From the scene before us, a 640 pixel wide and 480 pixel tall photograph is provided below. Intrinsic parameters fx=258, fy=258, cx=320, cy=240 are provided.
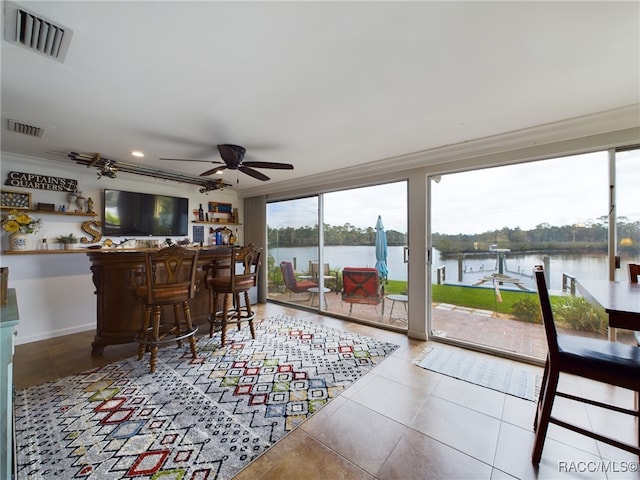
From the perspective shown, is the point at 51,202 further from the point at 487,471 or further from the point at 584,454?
the point at 584,454

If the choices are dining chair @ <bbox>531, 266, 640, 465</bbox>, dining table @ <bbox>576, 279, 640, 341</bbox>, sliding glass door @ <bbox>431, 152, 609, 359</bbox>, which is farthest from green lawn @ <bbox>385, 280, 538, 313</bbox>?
dining chair @ <bbox>531, 266, 640, 465</bbox>

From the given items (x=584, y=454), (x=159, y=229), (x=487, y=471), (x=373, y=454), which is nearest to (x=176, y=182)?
(x=159, y=229)

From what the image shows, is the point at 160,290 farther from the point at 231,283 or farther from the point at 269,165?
the point at 269,165

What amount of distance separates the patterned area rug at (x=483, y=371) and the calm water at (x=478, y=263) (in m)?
0.97

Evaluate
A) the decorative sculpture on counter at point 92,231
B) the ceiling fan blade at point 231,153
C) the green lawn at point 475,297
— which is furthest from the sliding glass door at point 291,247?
the decorative sculpture on counter at point 92,231

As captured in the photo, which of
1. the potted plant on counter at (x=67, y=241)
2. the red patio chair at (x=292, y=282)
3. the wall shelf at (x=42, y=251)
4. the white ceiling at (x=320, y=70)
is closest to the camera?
the white ceiling at (x=320, y=70)

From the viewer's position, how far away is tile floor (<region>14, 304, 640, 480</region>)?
4.81 feet

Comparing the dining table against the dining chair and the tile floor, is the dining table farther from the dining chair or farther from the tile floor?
the tile floor

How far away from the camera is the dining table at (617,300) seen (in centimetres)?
112

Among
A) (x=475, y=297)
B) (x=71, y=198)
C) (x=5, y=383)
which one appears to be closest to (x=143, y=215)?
(x=71, y=198)

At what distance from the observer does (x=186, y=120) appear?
2400mm

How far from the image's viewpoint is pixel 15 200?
128 inches

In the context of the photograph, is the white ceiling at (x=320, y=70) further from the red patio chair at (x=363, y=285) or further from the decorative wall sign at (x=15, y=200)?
the red patio chair at (x=363, y=285)

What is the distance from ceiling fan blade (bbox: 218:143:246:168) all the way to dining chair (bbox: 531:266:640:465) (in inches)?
114
